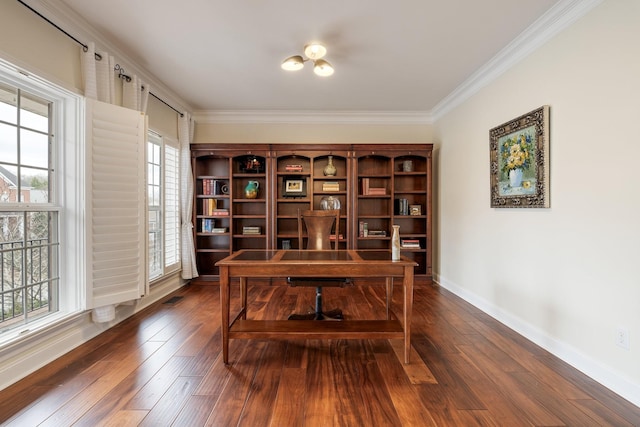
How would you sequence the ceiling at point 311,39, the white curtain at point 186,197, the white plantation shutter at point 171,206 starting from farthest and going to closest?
the white curtain at point 186,197
the white plantation shutter at point 171,206
the ceiling at point 311,39

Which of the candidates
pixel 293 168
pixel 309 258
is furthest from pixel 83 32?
pixel 293 168

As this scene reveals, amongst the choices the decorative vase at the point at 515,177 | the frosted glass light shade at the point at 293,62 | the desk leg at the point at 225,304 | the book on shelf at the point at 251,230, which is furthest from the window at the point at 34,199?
the decorative vase at the point at 515,177

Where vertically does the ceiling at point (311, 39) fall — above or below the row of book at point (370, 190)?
above

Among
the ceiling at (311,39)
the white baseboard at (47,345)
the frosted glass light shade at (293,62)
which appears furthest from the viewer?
the frosted glass light shade at (293,62)

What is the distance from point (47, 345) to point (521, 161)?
4.05m

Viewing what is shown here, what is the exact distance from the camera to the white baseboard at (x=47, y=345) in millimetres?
1871

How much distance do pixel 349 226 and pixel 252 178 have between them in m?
1.72

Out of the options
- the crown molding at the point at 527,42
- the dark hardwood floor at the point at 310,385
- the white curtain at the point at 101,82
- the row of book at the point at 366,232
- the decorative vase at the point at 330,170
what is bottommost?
the dark hardwood floor at the point at 310,385

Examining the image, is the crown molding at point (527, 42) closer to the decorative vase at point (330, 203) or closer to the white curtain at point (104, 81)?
the decorative vase at point (330, 203)

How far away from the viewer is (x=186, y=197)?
4258 millimetres

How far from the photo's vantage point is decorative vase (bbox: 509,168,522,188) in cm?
264

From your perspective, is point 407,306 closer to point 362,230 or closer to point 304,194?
point 362,230

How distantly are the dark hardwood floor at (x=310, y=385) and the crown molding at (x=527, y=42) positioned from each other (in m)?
2.49

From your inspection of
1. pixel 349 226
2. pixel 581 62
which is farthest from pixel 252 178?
pixel 581 62
